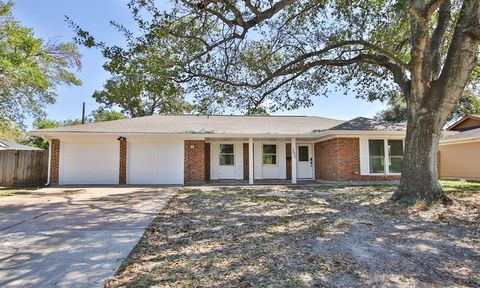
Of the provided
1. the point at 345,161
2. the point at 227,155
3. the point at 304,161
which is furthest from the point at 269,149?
the point at 345,161

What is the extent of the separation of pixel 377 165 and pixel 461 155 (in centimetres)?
795

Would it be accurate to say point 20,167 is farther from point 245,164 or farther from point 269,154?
point 269,154

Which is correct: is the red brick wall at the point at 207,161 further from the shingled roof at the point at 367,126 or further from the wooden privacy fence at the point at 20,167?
the wooden privacy fence at the point at 20,167

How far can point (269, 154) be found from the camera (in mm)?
17203

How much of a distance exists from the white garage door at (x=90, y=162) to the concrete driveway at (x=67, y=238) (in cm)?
549

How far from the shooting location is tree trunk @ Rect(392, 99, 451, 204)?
26.4ft

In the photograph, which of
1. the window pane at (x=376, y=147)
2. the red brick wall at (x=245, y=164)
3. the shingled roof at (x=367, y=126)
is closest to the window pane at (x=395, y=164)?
the window pane at (x=376, y=147)

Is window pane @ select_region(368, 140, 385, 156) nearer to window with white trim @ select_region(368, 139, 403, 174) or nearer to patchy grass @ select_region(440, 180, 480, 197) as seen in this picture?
window with white trim @ select_region(368, 139, 403, 174)

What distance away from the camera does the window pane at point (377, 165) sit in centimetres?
1516

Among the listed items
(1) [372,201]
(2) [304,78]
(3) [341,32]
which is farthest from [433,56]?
(2) [304,78]

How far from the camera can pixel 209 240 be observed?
5.15m

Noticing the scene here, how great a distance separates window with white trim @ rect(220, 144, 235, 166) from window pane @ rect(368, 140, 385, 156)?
6.67 meters

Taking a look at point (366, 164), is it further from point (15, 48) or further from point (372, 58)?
point (15, 48)

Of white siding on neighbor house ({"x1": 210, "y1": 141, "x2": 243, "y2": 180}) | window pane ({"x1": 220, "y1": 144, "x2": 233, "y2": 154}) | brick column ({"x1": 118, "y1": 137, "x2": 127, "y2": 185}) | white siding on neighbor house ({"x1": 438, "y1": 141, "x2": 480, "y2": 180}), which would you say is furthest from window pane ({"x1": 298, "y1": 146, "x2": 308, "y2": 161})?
white siding on neighbor house ({"x1": 438, "y1": 141, "x2": 480, "y2": 180})
